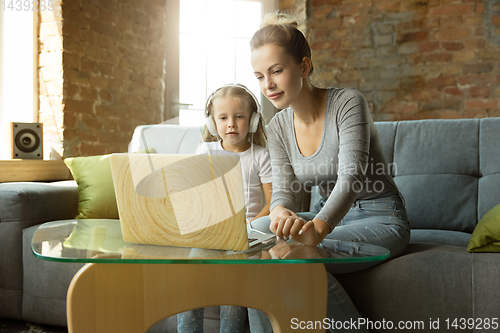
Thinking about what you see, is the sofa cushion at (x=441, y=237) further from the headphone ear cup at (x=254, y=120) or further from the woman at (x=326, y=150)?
the headphone ear cup at (x=254, y=120)

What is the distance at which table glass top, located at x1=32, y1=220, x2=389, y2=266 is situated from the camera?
654 mm

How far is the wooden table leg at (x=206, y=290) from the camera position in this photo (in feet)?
2.54

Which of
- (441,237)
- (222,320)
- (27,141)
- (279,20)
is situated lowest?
(222,320)

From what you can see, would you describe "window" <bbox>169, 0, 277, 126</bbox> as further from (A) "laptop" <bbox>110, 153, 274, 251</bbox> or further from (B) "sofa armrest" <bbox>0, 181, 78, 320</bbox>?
(A) "laptop" <bbox>110, 153, 274, 251</bbox>

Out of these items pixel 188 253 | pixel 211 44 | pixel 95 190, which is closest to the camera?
pixel 188 253

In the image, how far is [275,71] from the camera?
3.81 ft

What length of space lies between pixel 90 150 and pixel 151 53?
928 millimetres

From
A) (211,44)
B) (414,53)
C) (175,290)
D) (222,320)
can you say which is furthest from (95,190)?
(414,53)

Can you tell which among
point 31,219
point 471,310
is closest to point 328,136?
point 471,310

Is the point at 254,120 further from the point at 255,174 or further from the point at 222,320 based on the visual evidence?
the point at 222,320

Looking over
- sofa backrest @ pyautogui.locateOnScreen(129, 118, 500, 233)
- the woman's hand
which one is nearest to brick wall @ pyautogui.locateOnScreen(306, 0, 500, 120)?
sofa backrest @ pyautogui.locateOnScreen(129, 118, 500, 233)

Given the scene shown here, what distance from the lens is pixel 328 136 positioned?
4.13ft

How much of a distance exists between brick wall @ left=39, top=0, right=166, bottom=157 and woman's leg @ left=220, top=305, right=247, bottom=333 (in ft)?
6.15

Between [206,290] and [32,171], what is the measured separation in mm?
1916
